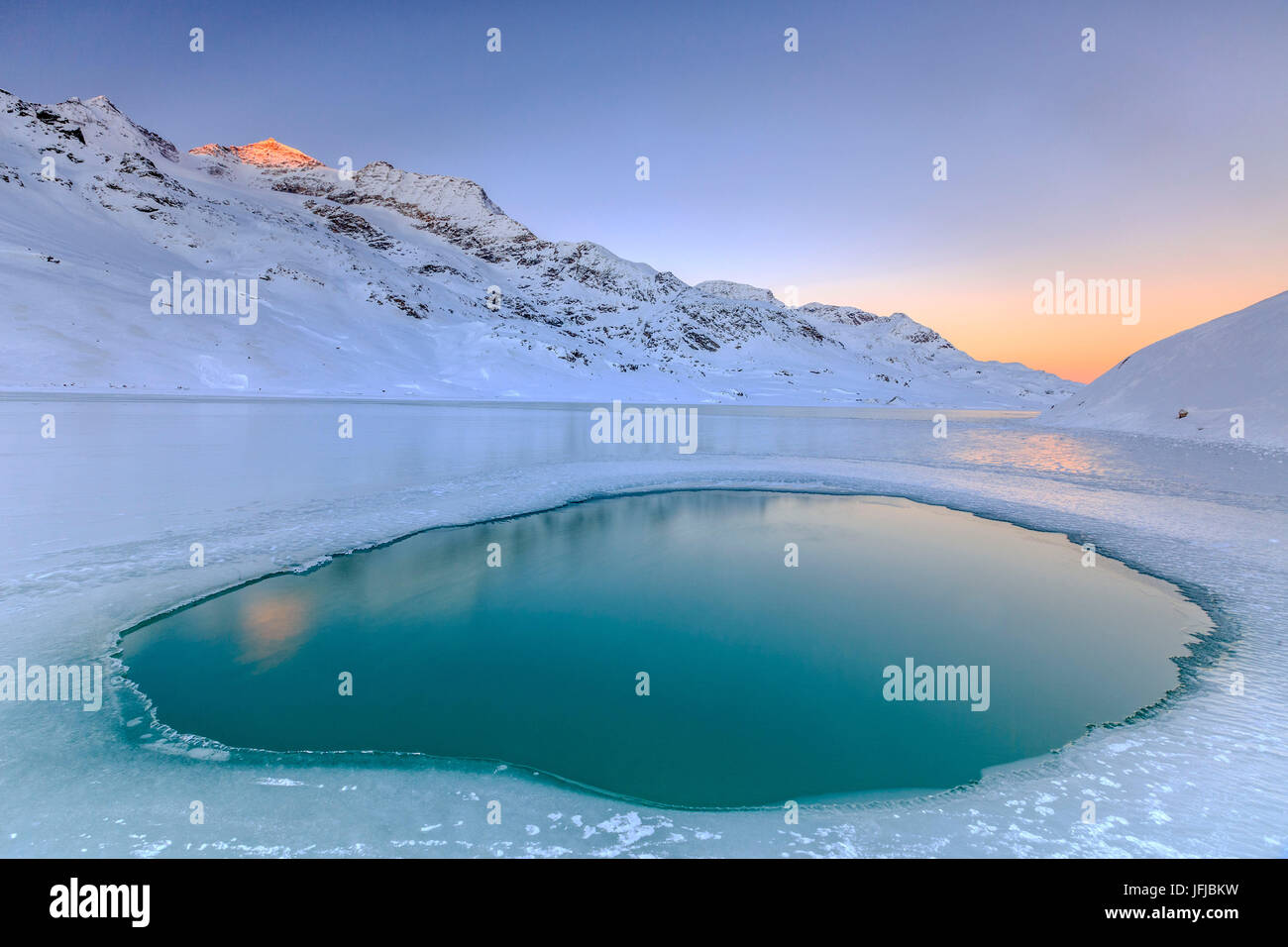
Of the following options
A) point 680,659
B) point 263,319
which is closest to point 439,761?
point 680,659

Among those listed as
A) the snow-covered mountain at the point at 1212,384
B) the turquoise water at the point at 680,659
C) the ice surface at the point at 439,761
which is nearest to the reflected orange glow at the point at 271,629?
the turquoise water at the point at 680,659

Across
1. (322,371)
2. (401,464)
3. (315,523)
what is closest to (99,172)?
(322,371)

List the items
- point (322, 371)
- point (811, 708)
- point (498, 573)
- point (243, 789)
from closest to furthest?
point (243, 789)
point (811, 708)
point (498, 573)
point (322, 371)

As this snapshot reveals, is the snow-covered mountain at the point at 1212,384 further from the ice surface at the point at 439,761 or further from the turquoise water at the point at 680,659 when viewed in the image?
A: the turquoise water at the point at 680,659

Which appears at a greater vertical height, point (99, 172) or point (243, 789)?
point (99, 172)

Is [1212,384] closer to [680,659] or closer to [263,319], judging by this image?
[680,659]
